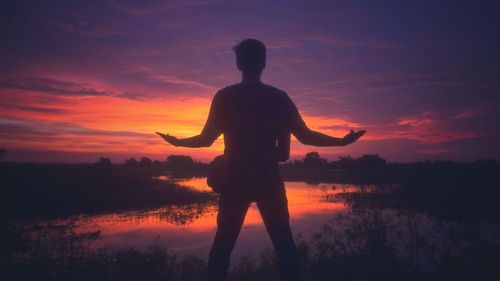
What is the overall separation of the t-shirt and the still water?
8.35m

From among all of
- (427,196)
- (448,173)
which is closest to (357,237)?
(427,196)

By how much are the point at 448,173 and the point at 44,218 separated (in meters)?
28.6

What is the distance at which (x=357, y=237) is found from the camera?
26.8 feet

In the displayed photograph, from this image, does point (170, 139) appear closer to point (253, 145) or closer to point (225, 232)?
point (253, 145)

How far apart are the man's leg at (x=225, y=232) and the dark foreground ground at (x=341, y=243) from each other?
175 inches

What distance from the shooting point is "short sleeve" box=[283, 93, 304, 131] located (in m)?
2.87

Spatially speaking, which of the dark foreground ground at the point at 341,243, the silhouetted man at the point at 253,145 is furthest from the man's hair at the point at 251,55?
the dark foreground ground at the point at 341,243

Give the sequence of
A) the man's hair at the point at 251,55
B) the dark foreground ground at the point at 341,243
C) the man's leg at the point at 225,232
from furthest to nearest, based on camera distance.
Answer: the dark foreground ground at the point at 341,243 < the man's hair at the point at 251,55 < the man's leg at the point at 225,232

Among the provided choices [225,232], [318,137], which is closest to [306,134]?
[318,137]

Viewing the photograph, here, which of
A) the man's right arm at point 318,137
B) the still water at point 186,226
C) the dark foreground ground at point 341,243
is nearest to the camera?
the man's right arm at point 318,137

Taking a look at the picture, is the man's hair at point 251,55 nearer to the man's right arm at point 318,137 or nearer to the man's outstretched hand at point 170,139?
the man's right arm at point 318,137

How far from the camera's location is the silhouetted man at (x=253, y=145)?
8.82ft

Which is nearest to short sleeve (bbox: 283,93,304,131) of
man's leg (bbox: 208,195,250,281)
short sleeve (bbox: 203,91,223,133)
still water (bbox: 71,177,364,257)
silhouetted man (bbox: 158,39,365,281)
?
silhouetted man (bbox: 158,39,365,281)

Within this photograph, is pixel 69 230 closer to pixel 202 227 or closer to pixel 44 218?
pixel 44 218
